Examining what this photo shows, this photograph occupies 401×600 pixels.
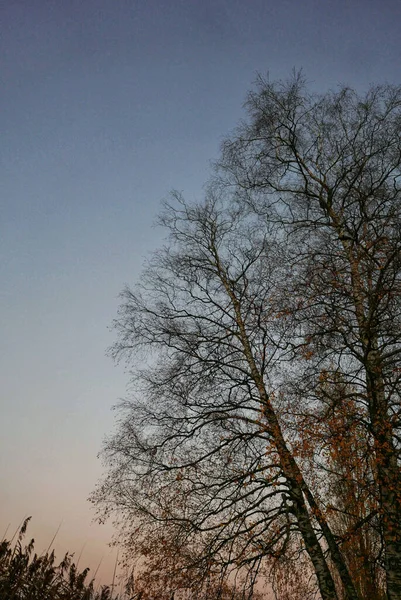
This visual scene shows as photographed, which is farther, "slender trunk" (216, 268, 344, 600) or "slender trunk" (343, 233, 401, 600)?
"slender trunk" (216, 268, 344, 600)

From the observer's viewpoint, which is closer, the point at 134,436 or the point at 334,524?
the point at 134,436

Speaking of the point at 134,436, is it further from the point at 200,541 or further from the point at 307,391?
the point at 307,391

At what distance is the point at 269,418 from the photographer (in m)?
8.65

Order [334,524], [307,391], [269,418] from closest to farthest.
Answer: [307,391]
[269,418]
[334,524]

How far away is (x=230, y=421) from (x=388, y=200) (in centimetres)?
583

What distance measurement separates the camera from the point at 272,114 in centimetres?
1092

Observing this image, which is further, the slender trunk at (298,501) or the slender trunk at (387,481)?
the slender trunk at (298,501)

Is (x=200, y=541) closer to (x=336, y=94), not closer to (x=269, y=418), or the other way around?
(x=269, y=418)

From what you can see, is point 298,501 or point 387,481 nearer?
point 387,481

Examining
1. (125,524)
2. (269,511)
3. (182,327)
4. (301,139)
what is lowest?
(125,524)

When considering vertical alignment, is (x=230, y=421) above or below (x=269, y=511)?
above

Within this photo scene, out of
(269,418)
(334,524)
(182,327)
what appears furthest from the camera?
(334,524)

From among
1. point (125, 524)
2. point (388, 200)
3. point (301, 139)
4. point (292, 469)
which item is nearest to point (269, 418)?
point (292, 469)

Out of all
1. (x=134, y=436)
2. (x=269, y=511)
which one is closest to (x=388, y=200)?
(x=269, y=511)
